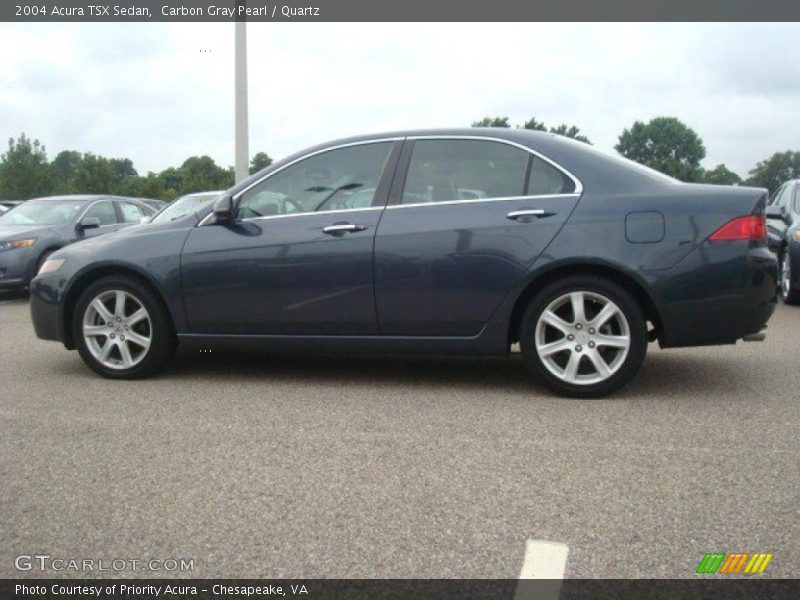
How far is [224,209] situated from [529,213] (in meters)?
1.92

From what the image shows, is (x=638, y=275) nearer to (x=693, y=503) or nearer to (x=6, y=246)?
(x=693, y=503)

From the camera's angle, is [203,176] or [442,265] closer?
[442,265]

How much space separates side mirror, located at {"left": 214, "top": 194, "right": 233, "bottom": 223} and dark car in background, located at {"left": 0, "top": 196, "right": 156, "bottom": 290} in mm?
6538

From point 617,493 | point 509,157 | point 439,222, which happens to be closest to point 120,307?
point 439,222

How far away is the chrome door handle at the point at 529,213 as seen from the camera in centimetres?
486

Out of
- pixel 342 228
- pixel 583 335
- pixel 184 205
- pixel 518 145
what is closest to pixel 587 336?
pixel 583 335

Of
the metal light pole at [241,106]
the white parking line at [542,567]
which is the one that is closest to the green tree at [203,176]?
the metal light pole at [241,106]

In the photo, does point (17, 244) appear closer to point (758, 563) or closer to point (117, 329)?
point (117, 329)

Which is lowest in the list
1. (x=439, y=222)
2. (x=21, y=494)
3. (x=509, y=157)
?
(x=21, y=494)

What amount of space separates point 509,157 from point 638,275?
1.05m

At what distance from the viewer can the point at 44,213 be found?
11.9 meters

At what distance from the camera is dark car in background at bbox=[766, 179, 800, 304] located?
941 centimetres

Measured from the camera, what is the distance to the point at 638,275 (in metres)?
4.72

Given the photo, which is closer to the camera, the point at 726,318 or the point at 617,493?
the point at 617,493
